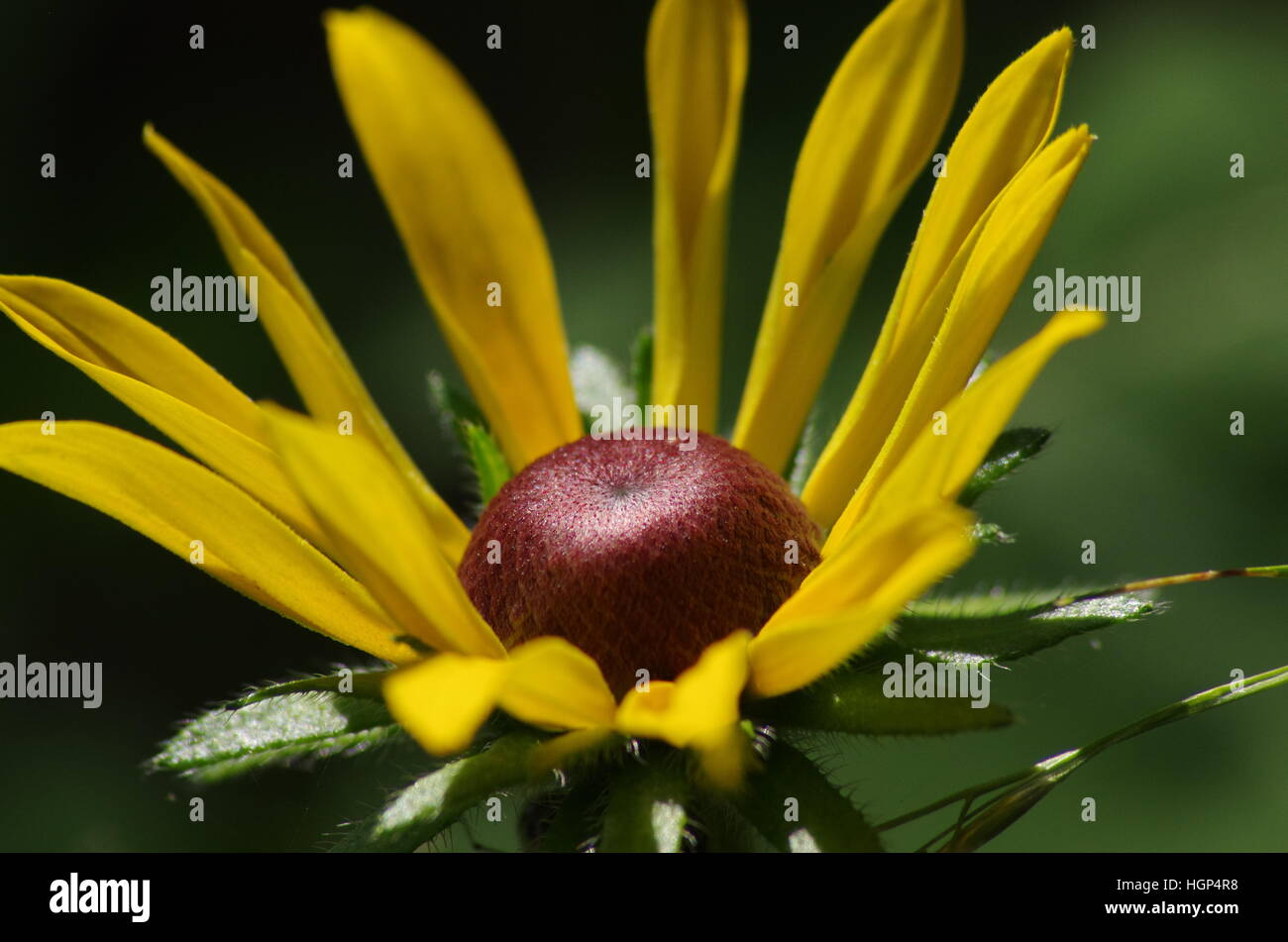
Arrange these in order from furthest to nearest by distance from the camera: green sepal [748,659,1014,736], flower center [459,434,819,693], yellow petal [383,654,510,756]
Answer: flower center [459,434,819,693] → green sepal [748,659,1014,736] → yellow petal [383,654,510,756]

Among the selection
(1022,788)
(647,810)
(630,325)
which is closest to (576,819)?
(647,810)

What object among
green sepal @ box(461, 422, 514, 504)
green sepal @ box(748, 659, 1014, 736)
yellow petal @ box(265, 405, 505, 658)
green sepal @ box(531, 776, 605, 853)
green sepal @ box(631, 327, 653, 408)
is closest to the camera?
yellow petal @ box(265, 405, 505, 658)

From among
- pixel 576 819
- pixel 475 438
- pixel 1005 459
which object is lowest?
pixel 576 819

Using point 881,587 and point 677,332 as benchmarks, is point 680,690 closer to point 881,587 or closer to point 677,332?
point 881,587

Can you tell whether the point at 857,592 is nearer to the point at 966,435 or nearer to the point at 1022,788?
the point at 966,435

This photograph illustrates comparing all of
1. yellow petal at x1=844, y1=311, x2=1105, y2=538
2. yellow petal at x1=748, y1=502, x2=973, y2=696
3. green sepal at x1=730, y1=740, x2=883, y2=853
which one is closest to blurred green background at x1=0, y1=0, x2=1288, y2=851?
green sepal at x1=730, y1=740, x2=883, y2=853

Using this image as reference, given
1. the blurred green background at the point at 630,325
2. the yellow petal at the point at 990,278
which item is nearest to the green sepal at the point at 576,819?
the yellow petal at the point at 990,278

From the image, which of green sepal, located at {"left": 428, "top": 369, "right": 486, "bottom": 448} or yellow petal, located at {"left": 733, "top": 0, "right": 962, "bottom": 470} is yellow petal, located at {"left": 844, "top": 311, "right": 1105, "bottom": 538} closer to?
yellow petal, located at {"left": 733, "top": 0, "right": 962, "bottom": 470}
